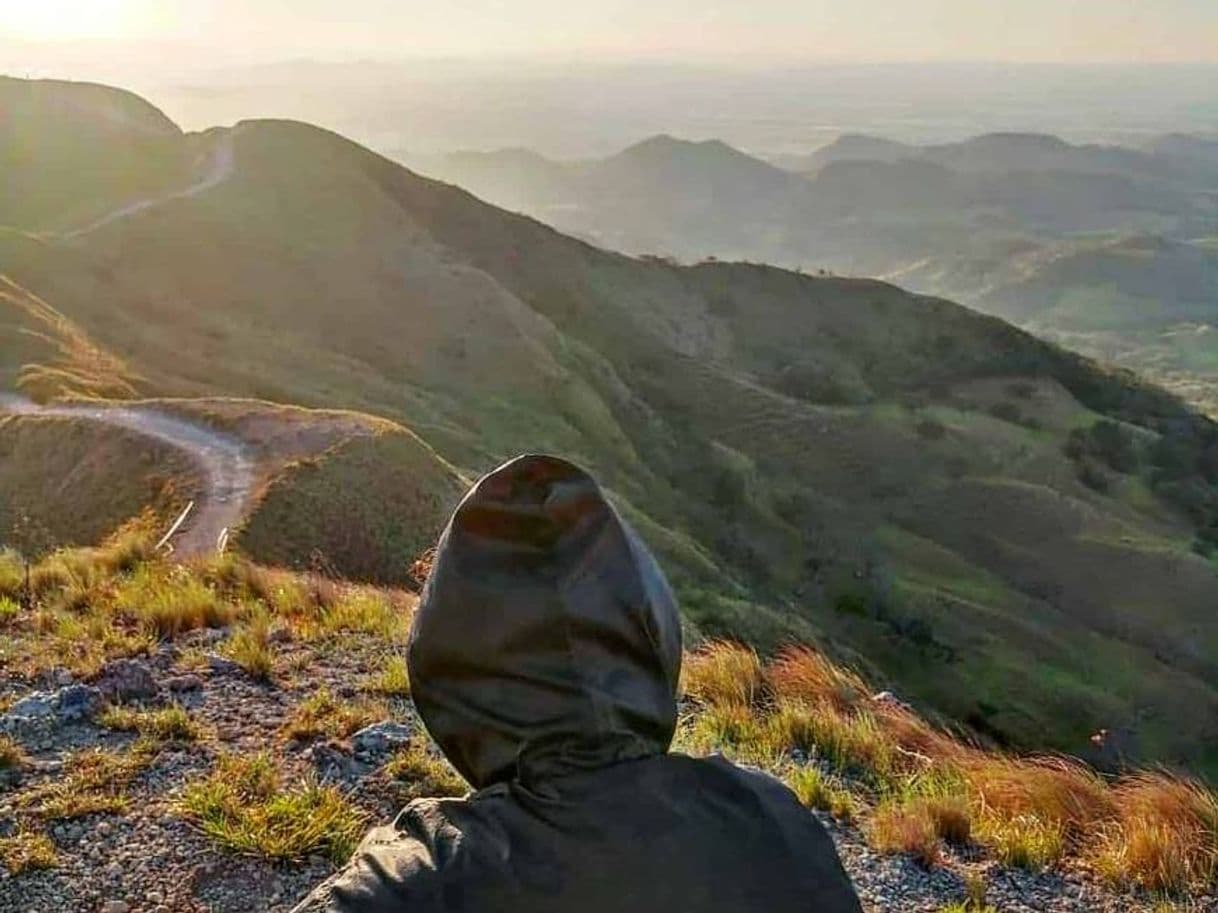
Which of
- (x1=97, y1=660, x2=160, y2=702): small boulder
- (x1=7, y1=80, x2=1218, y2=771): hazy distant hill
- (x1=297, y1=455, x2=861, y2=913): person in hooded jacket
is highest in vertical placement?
(x1=297, y1=455, x2=861, y2=913): person in hooded jacket

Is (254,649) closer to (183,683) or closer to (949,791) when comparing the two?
(183,683)

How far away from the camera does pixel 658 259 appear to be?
75625mm

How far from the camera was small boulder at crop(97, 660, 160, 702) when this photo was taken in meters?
6.75

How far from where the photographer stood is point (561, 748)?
2.39 m

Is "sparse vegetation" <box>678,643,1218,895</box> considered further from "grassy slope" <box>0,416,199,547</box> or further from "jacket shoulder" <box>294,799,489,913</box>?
"grassy slope" <box>0,416,199,547</box>

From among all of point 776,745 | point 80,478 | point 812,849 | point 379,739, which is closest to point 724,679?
point 776,745

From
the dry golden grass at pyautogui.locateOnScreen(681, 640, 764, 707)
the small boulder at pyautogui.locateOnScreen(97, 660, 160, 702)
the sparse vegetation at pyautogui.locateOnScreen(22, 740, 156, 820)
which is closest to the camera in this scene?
the sparse vegetation at pyautogui.locateOnScreen(22, 740, 156, 820)

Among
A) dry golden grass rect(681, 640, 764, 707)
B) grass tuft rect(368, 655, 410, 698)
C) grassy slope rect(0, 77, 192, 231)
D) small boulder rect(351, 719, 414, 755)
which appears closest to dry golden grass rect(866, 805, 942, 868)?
dry golden grass rect(681, 640, 764, 707)

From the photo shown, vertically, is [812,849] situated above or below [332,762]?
above

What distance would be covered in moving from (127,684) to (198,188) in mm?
55279

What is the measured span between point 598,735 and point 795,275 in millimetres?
77185

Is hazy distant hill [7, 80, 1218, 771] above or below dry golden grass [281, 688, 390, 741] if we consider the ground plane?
below

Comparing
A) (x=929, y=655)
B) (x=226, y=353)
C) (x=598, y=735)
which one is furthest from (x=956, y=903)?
(x=226, y=353)

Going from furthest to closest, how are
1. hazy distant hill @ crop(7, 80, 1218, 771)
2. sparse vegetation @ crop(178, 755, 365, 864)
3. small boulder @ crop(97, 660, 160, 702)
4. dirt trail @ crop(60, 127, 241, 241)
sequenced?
dirt trail @ crop(60, 127, 241, 241) → hazy distant hill @ crop(7, 80, 1218, 771) → small boulder @ crop(97, 660, 160, 702) → sparse vegetation @ crop(178, 755, 365, 864)
